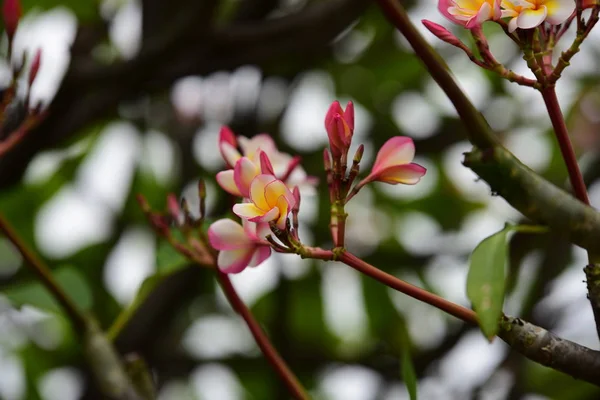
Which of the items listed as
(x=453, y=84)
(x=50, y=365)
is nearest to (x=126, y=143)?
(x=50, y=365)

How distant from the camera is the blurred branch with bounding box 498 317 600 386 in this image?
14.5 inches

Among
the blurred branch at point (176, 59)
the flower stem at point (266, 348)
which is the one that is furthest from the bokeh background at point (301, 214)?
the flower stem at point (266, 348)

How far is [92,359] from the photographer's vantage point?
656 mm

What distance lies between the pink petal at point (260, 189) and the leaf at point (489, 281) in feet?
0.38

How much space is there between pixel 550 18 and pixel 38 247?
1.19 metres

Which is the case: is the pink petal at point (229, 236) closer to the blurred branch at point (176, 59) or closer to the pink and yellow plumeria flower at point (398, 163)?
the pink and yellow plumeria flower at point (398, 163)

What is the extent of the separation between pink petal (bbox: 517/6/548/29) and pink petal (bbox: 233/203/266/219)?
164mm

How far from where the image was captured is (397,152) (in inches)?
18.4

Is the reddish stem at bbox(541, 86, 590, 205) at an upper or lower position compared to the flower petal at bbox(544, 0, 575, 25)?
lower

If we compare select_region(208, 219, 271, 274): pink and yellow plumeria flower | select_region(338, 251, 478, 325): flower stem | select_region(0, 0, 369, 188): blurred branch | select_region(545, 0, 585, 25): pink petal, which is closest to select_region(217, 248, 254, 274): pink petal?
select_region(208, 219, 271, 274): pink and yellow plumeria flower

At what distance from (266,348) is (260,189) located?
128mm

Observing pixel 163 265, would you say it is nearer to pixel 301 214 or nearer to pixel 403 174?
pixel 403 174

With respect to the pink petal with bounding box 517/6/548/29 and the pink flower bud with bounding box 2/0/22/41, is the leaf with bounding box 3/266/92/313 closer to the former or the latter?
the pink flower bud with bounding box 2/0/22/41

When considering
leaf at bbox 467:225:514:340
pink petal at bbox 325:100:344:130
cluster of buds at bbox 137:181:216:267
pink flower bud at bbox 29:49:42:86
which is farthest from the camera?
pink flower bud at bbox 29:49:42:86
